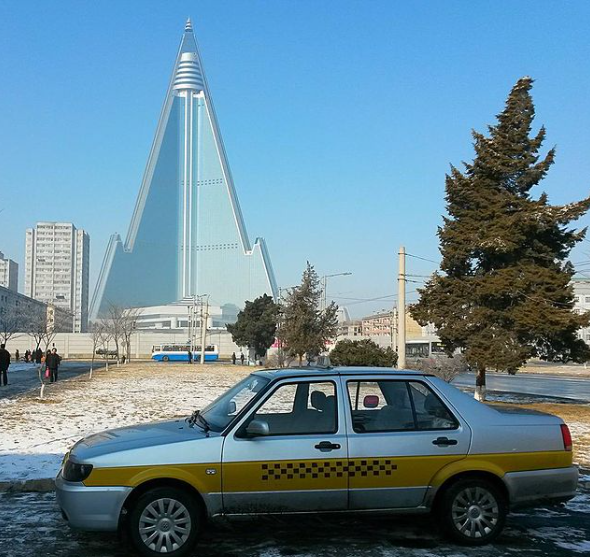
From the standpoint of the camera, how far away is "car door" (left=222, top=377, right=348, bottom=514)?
18.4 ft

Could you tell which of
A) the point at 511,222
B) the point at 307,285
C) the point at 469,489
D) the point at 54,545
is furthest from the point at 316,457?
the point at 307,285

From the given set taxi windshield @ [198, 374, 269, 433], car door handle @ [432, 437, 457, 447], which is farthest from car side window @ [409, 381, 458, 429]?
taxi windshield @ [198, 374, 269, 433]

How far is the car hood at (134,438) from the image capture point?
18.7 ft

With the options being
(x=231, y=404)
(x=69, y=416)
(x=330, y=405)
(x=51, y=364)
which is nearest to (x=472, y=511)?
(x=330, y=405)

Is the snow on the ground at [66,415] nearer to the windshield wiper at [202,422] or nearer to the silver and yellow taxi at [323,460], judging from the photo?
the windshield wiper at [202,422]

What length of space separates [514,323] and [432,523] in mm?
→ 17105

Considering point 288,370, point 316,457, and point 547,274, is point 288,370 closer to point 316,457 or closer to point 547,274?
point 316,457

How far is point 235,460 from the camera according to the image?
5605 mm

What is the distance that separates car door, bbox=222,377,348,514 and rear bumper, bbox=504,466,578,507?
1.61 metres

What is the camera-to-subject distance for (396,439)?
19.5 feet

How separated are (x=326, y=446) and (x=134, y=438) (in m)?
1.74

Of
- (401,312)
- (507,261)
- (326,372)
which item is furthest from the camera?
(401,312)

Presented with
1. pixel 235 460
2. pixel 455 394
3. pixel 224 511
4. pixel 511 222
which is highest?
pixel 511 222

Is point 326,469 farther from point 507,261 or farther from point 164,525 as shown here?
point 507,261
